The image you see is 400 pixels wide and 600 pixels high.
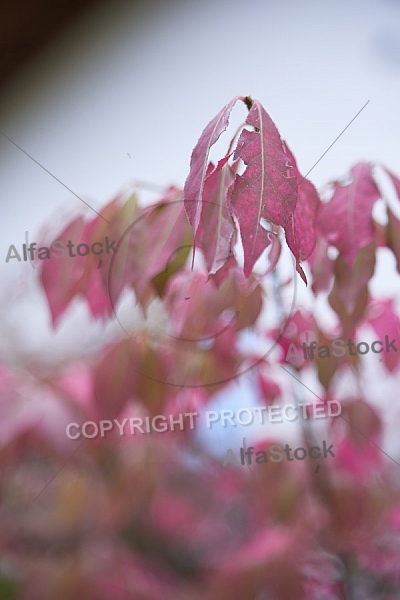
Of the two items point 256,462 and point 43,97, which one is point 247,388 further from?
point 43,97

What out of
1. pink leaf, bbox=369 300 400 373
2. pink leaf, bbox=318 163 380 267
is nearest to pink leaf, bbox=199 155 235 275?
pink leaf, bbox=318 163 380 267

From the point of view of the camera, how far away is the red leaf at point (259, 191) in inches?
12.3

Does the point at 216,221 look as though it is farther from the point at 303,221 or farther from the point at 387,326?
the point at 387,326

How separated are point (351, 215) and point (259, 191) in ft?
0.62

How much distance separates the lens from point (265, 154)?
0.33 meters

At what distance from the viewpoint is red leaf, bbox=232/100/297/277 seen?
0.31 m

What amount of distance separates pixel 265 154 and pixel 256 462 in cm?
52

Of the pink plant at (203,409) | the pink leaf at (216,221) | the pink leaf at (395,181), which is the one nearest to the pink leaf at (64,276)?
the pink plant at (203,409)

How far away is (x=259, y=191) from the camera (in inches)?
12.5

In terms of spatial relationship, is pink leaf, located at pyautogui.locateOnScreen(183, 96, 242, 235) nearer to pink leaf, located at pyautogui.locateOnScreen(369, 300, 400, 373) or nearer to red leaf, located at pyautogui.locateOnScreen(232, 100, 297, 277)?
red leaf, located at pyautogui.locateOnScreen(232, 100, 297, 277)

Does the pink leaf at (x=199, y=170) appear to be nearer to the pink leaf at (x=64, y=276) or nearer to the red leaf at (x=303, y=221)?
the red leaf at (x=303, y=221)

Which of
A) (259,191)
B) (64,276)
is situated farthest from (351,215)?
(64,276)

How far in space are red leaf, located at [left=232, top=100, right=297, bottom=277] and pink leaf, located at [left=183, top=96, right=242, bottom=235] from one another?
Result: 2 centimetres

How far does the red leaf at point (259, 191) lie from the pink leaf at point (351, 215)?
0.16 metres
